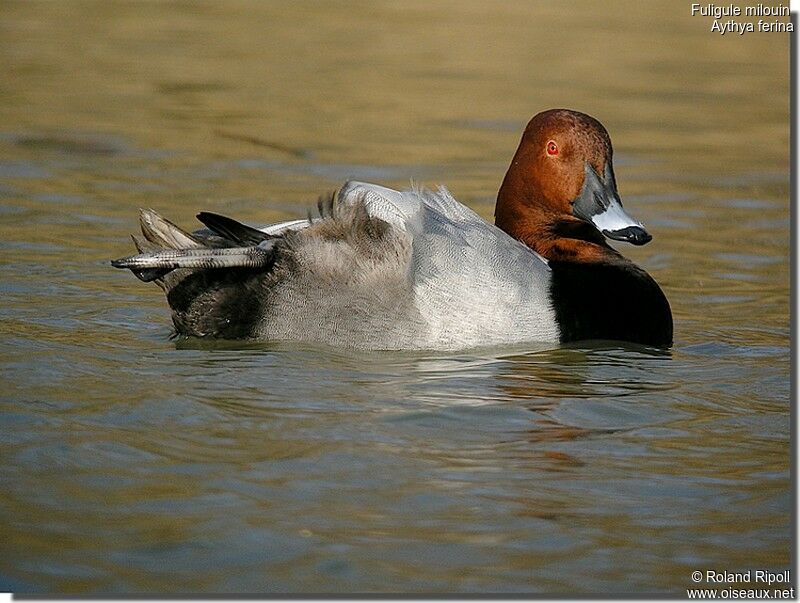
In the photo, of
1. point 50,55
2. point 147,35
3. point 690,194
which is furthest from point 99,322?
point 147,35

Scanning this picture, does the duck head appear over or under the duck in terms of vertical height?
over

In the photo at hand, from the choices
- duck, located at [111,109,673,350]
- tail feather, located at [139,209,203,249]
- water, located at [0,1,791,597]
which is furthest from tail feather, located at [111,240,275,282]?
water, located at [0,1,791,597]

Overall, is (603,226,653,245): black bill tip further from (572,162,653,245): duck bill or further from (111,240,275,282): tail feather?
(111,240,275,282): tail feather

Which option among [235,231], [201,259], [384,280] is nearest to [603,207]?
[384,280]

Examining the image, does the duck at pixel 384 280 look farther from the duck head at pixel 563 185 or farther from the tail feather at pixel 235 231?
the duck head at pixel 563 185

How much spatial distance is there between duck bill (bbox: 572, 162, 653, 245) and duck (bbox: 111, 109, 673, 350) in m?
0.02

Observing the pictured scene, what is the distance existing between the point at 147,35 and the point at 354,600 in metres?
13.7

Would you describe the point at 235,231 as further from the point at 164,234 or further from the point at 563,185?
the point at 563,185

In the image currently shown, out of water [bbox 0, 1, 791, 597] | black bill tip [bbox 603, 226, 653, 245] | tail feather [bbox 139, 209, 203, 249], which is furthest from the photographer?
black bill tip [bbox 603, 226, 653, 245]

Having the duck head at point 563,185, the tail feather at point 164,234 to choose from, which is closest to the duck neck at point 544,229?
the duck head at point 563,185

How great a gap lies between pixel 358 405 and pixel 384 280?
0.75 metres

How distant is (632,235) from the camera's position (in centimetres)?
675

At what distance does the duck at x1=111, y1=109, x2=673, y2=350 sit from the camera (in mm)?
6414

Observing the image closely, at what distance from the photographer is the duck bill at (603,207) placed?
6.84 m
